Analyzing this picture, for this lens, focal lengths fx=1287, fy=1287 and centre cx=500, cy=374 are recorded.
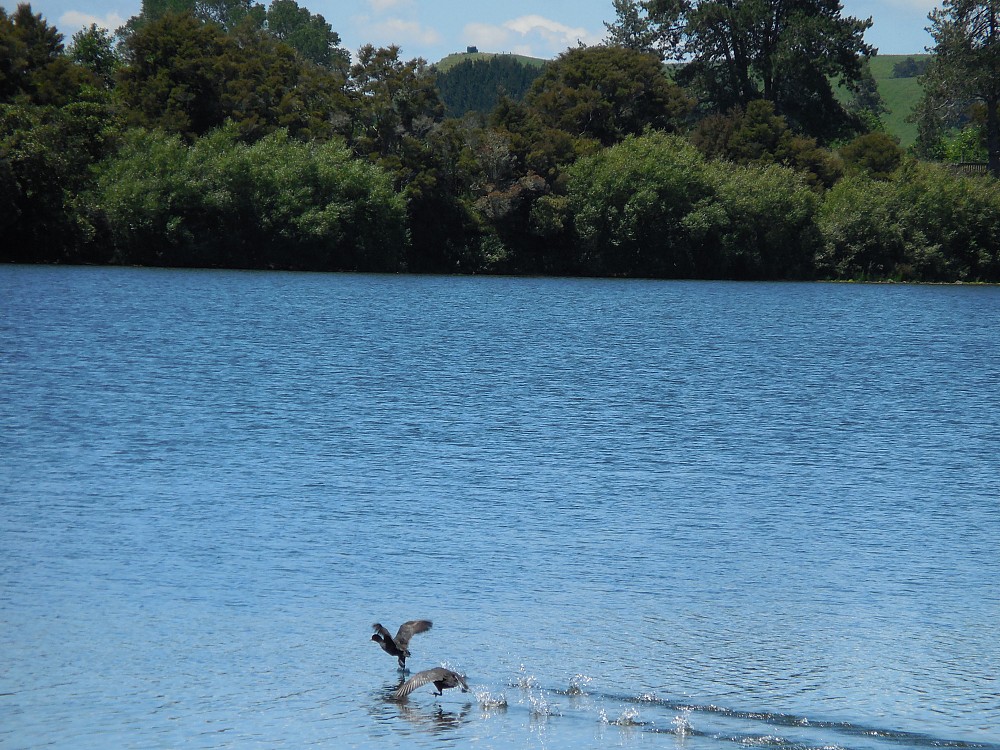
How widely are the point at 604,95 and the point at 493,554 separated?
83.9 meters

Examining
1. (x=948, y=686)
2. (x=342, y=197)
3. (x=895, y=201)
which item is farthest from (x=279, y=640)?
(x=895, y=201)

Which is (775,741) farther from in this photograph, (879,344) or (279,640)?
(879,344)

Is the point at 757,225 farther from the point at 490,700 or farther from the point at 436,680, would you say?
the point at 436,680

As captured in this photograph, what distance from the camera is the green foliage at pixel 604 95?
312 ft

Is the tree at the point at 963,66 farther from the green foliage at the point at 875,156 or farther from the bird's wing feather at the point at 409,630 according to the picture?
the bird's wing feather at the point at 409,630

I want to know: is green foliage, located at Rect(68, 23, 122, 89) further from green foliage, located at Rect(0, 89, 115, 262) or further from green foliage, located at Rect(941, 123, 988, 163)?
green foliage, located at Rect(941, 123, 988, 163)

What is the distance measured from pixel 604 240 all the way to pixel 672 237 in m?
4.67

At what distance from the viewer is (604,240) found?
291ft

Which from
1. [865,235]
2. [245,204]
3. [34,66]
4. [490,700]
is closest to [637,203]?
[865,235]

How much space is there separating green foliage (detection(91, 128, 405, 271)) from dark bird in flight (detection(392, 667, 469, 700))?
6904 cm

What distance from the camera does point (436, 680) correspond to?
11281 millimetres

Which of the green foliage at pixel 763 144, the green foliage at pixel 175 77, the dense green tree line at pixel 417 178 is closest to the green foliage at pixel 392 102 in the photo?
the dense green tree line at pixel 417 178

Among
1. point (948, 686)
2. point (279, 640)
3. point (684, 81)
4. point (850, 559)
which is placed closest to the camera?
point (948, 686)

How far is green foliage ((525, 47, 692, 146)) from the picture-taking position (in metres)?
95.1
